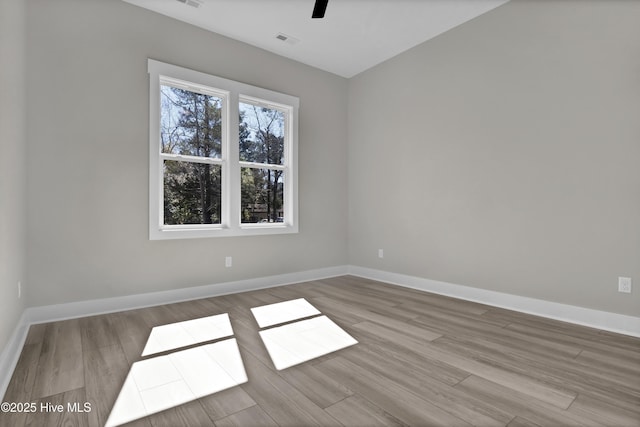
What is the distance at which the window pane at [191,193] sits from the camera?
3.45 m

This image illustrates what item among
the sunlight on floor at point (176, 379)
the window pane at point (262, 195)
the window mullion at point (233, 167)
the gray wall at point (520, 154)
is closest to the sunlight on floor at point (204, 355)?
the sunlight on floor at point (176, 379)

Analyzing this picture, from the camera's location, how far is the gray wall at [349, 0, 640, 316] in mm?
2576

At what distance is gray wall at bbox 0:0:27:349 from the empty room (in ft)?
0.13

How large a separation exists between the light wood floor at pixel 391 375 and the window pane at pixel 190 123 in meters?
1.77

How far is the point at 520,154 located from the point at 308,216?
2614 millimetres

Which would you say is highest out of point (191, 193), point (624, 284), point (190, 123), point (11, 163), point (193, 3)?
point (193, 3)

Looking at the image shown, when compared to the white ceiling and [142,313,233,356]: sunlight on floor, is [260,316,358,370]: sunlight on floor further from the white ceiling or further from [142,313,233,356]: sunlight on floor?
the white ceiling

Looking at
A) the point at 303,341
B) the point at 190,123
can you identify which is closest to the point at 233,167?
the point at 190,123

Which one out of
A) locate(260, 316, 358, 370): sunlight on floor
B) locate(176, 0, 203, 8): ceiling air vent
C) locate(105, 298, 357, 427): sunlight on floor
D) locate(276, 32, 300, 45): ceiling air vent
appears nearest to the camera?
locate(105, 298, 357, 427): sunlight on floor

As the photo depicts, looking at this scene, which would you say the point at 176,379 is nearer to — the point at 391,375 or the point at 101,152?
the point at 391,375

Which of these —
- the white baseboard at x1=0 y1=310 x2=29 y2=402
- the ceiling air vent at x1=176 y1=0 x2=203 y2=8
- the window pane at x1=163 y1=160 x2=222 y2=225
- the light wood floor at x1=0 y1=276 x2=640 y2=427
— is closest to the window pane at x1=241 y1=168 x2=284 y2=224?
the window pane at x1=163 y1=160 x2=222 y2=225

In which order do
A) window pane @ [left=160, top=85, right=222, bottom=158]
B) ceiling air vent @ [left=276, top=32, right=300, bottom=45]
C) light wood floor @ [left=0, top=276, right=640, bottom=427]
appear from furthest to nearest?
ceiling air vent @ [left=276, top=32, right=300, bottom=45] < window pane @ [left=160, top=85, right=222, bottom=158] < light wood floor @ [left=0, top=276, right=640, bottom=427]

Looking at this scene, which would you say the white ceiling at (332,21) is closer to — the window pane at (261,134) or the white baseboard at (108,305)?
the window pane at (261,134)

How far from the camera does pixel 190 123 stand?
3.60m
